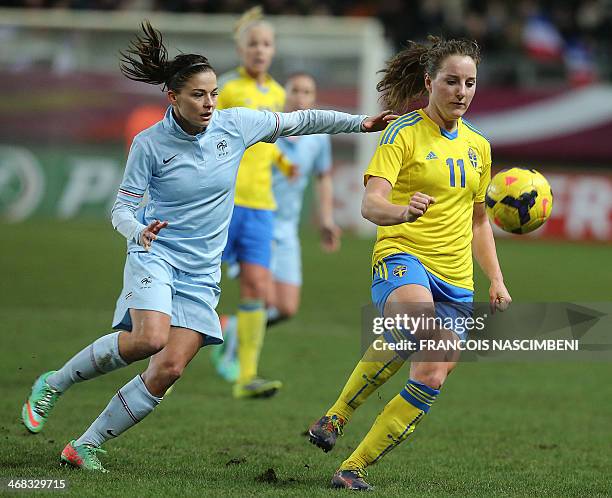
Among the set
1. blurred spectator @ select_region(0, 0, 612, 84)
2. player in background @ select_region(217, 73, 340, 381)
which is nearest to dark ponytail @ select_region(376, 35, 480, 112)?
player in background @ select_region(217, 73, 340, 381)

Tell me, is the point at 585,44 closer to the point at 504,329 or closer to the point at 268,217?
the point at 504,329

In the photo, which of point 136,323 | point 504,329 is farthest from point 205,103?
point 504,329

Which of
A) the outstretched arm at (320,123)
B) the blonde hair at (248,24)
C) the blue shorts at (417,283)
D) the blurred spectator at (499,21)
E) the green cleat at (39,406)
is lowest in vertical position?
the green cleat at (39,406)

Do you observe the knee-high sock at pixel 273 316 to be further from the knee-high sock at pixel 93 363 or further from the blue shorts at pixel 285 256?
the knee-high sock at pixel 93 363

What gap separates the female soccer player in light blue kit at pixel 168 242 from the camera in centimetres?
559

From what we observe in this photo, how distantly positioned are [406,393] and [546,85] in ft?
57.9

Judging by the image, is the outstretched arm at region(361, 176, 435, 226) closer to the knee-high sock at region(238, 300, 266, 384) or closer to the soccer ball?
the soccer ball

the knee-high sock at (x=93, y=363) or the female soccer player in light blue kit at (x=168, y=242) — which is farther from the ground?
the female soccer player in light blue kit at (x=168, y=242)

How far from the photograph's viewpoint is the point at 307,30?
2120 cm

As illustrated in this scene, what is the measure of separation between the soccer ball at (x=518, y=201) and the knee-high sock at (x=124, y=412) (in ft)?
6.57

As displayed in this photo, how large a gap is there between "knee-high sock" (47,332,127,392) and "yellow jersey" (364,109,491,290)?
1430 mm

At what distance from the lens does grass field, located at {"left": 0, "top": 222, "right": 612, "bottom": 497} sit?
5.63 m

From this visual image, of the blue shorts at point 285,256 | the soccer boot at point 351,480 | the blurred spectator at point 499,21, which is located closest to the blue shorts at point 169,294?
the soccer boot at point 351,480

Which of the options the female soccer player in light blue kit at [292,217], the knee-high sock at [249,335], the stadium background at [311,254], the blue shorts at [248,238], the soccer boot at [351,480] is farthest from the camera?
the female soccer player in light blue kit at [292,217]
